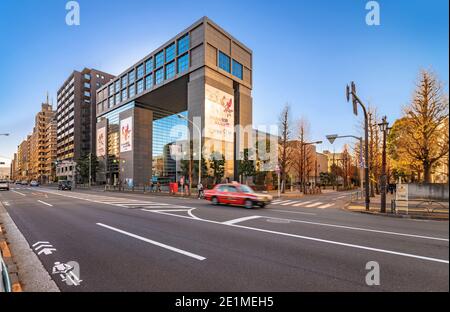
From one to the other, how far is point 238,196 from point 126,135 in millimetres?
52331

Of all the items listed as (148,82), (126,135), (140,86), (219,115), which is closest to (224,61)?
(219,115)

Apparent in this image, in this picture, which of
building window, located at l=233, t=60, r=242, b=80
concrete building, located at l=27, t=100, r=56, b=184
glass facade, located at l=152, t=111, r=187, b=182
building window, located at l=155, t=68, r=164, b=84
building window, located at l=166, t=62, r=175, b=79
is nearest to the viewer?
building window, located at l=166, t=62, r=175, b=79

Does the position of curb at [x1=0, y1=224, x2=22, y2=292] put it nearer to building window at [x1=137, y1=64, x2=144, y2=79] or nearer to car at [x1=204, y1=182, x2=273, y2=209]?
car at [x1=204, y1=182, x2=273, y2=209]

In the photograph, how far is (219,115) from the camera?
46.8 metres

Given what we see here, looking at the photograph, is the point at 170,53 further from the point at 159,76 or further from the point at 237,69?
the point at 237,69

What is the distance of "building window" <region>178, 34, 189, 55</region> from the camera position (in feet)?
155

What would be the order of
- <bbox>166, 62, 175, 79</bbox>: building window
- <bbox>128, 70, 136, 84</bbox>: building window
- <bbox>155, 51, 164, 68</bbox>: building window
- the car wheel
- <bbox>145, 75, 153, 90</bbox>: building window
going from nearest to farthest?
Answer: 1. the car wheel
2. <bbox>166, 62, 175, 79</bbox>: building window
3. <bbox>155, 51, 164, 68</bbox>: building window
4. <bbox>145, 75, 153, 90</bbox>: building window
5. <bbox>128, 70, 136, 84</bbox>: building window

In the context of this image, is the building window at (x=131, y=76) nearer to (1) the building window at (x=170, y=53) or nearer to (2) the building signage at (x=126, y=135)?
(2) the building signage at (x=126, y=135)

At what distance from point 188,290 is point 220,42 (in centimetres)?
5150

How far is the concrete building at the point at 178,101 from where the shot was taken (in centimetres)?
4447

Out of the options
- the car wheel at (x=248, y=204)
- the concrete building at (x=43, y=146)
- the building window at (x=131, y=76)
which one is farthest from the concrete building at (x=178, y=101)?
the concrete building at (x=43, y=146)

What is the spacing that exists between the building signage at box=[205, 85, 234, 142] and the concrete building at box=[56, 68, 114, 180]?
61.9 metres

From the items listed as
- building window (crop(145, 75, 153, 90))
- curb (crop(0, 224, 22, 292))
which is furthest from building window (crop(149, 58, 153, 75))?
curb (crop(0, 224, 22, 292))
